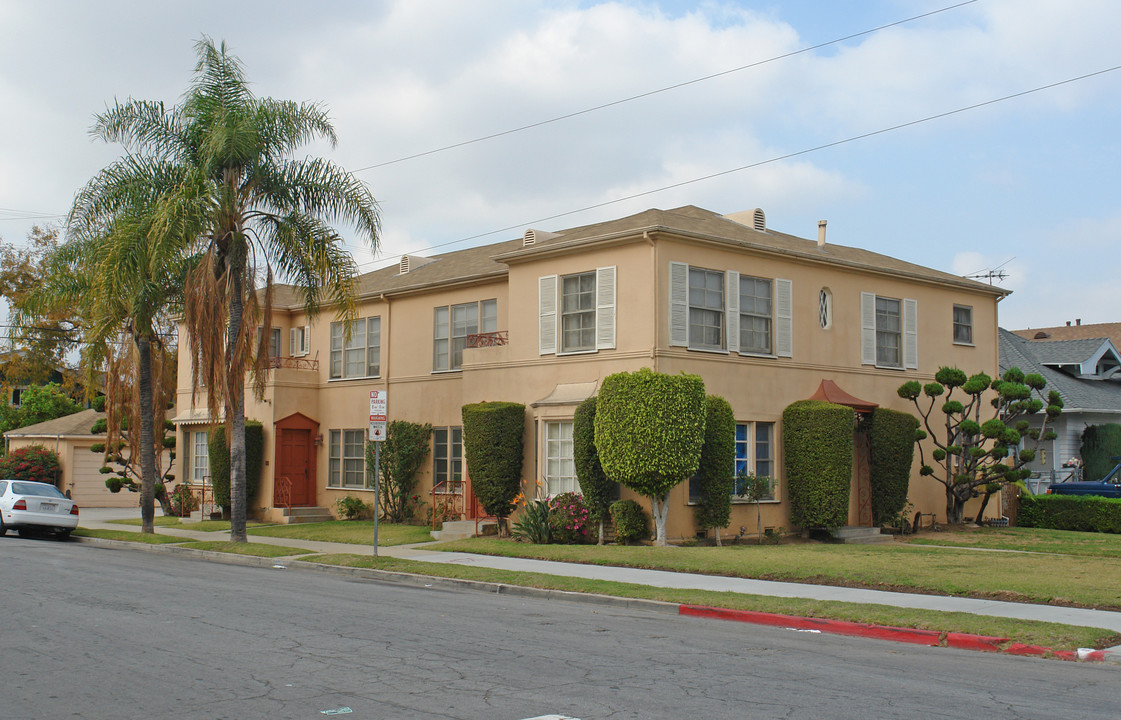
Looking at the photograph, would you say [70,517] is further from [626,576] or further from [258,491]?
[626,576]

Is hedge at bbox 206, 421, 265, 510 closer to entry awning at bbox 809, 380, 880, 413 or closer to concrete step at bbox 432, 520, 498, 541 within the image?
concrete step at bbox 432, 520, 498, 541

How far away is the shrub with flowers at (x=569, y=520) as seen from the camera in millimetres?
20172

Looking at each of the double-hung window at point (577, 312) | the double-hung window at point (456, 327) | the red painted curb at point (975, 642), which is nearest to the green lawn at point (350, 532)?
the double-hung window at point (456, 327)

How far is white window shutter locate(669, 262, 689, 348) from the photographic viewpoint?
67.7ft

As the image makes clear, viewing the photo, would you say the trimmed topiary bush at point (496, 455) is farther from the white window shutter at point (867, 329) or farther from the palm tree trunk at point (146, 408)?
the white window shutter at point (867, 329)

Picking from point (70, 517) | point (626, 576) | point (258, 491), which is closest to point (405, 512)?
point (258, 491)

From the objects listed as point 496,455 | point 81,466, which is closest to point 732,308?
point 496,455

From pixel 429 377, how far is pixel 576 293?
6494 millimetres

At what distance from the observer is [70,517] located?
24.3m

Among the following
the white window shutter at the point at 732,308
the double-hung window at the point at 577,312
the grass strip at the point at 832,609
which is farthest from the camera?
the white window shutter at the point at 732,308

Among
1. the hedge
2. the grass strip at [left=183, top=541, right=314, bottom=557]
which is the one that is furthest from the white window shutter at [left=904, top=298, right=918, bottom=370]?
the hedge

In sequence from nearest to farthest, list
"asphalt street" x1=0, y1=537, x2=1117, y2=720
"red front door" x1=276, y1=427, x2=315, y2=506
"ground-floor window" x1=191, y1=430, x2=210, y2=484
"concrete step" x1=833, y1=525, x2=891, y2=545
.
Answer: "asphalt street" x1=0, y1=537, x2=1117, y2=720 < "concrete step" x1=833, y1=525, x2=891, y2=545 < "red front door" x1=276, y1=427, x2=315, y2=506 < "ground-floor window" x1=191, y1=430, x2=210, y2=484

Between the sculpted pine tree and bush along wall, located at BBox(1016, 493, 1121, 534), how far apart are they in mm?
1514

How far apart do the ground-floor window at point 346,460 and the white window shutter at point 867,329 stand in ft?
45.6
